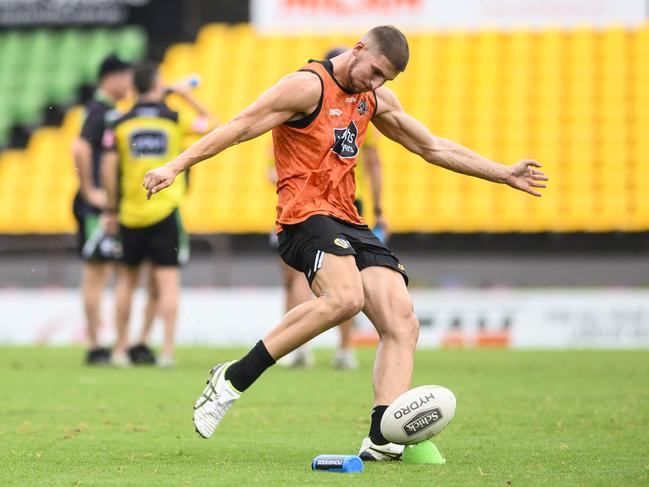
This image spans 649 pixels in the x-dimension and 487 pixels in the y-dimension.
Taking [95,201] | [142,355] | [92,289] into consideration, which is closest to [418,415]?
[142,355]

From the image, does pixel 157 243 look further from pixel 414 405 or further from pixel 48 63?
pixel 48 63

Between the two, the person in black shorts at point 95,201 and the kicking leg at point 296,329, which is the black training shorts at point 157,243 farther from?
the kicking leg at point 296,329

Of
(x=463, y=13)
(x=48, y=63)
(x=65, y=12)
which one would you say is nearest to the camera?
(x=463, y=13)

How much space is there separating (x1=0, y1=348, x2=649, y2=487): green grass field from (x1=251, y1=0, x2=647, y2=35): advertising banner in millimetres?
9366

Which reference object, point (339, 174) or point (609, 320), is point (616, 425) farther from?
point (609, 320)

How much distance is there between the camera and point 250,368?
5.30 meters

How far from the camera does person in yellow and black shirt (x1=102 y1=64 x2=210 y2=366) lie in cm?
1021

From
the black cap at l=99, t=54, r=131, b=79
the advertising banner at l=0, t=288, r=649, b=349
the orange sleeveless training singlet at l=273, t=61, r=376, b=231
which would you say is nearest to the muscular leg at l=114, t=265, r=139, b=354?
the black cap at l=99, t=54, r=131, b=79

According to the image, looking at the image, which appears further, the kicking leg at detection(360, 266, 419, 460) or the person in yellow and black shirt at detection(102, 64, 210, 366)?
the person in yellow and black shirt at detection(102, 64, 210, 366)

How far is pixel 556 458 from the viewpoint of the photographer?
17.1 feet

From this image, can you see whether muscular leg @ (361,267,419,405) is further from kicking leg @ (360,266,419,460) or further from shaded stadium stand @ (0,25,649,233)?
shaded stadium stand @ (0,25,649,233)

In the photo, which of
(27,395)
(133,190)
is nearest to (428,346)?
(133,190)

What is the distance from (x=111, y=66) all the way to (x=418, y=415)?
682 centimetres

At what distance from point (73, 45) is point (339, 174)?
1553cm
